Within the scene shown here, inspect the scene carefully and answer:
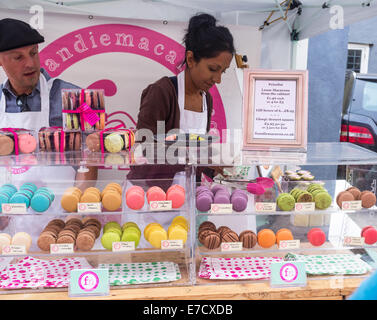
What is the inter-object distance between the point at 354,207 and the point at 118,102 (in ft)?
8.22

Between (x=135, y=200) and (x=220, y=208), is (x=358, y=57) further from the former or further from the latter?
(x=135, y=200)

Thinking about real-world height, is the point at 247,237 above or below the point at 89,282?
above

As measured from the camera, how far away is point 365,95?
5.89m

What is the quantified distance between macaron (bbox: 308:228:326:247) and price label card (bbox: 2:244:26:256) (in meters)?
1.49

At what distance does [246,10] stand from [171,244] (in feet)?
8.73

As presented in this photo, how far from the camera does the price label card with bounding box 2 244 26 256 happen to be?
1796 millimetres

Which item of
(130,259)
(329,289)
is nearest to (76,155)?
(130,259)

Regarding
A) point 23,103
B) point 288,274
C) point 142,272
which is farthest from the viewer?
point 23,103

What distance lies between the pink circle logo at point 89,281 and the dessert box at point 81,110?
0.74 meters

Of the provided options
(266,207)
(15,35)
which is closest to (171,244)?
(266,207)

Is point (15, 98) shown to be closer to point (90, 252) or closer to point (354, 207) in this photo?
point (90, 252)

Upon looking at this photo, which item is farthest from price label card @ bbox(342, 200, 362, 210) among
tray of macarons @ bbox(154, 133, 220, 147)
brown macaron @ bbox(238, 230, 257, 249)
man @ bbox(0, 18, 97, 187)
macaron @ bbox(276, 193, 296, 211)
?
man @ bbox(0, 18, 97, 187)

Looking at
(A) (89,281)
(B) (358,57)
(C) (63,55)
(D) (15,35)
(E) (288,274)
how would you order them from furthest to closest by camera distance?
(B) (358,57) → (C) (63,55) → (D) (15,35) → (E) (288,274) → (A) (89,281)

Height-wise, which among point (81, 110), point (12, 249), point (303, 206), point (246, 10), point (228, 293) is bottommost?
point (228, 293)
